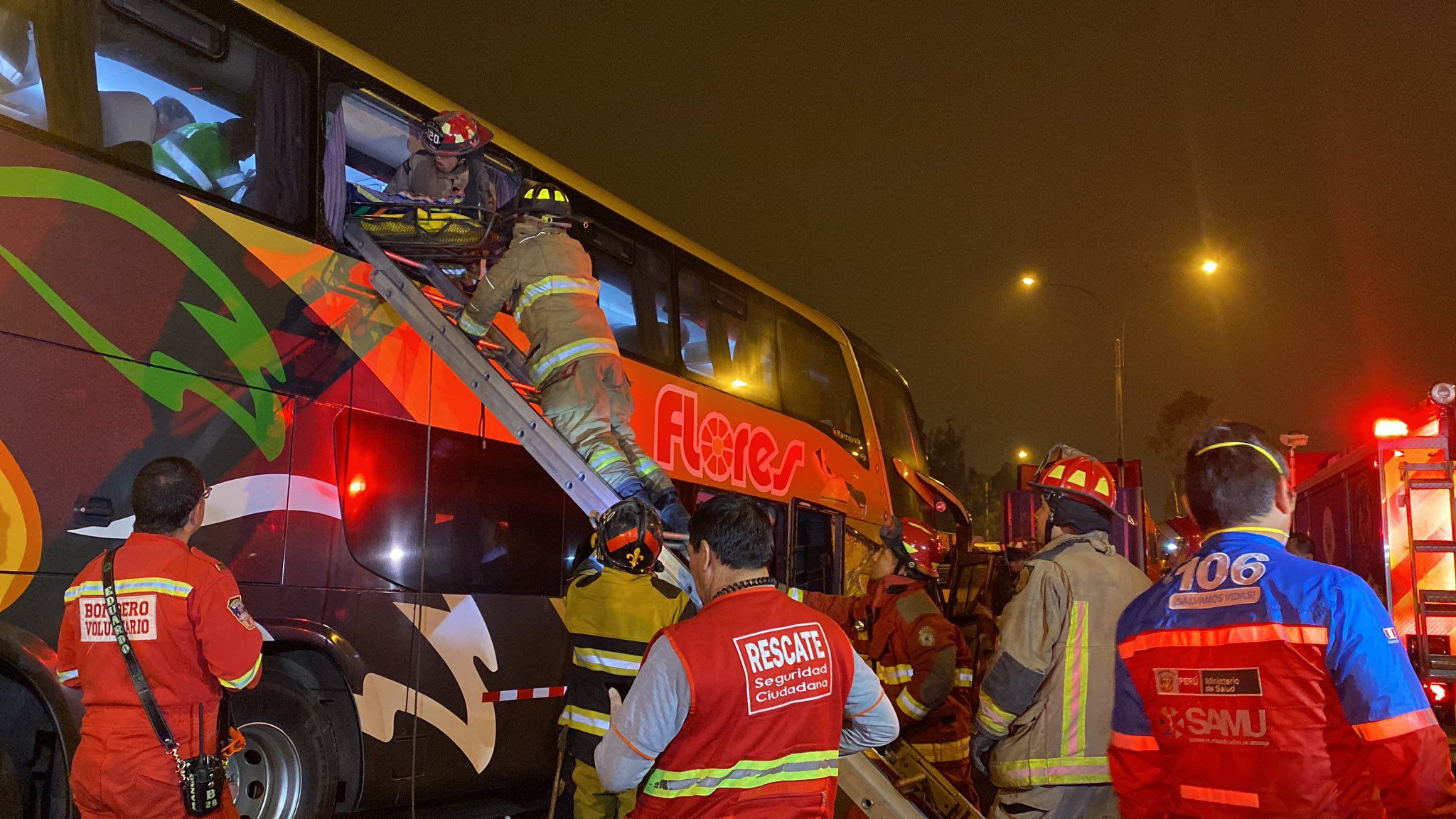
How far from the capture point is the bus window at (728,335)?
27.5 feet

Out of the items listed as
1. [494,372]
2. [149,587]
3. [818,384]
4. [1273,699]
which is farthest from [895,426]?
[1273,699]

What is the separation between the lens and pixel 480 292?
5277 mm

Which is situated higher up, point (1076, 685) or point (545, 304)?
point (545, 304)

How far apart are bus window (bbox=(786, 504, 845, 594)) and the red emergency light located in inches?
175

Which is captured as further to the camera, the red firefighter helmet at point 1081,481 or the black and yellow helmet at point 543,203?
the black and yellow helmet at point 543,203

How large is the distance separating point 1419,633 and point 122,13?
Result: 804cm

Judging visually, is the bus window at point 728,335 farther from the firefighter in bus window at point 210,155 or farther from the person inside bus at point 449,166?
the firefighter in bus window at point 210,155

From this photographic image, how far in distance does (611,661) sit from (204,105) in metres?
3.15

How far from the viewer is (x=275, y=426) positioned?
16.1ft

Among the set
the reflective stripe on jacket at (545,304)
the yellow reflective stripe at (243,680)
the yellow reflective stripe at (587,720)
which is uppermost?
the reflective stripe on jacket at (545,304)

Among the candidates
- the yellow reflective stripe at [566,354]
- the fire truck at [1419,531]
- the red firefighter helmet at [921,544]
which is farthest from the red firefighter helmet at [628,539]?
the fire truck at [1419,531]

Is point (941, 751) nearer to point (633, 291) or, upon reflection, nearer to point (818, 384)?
point (633, 291)

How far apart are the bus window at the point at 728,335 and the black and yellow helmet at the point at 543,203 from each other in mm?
2770

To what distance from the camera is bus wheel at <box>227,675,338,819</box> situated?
4.84m
